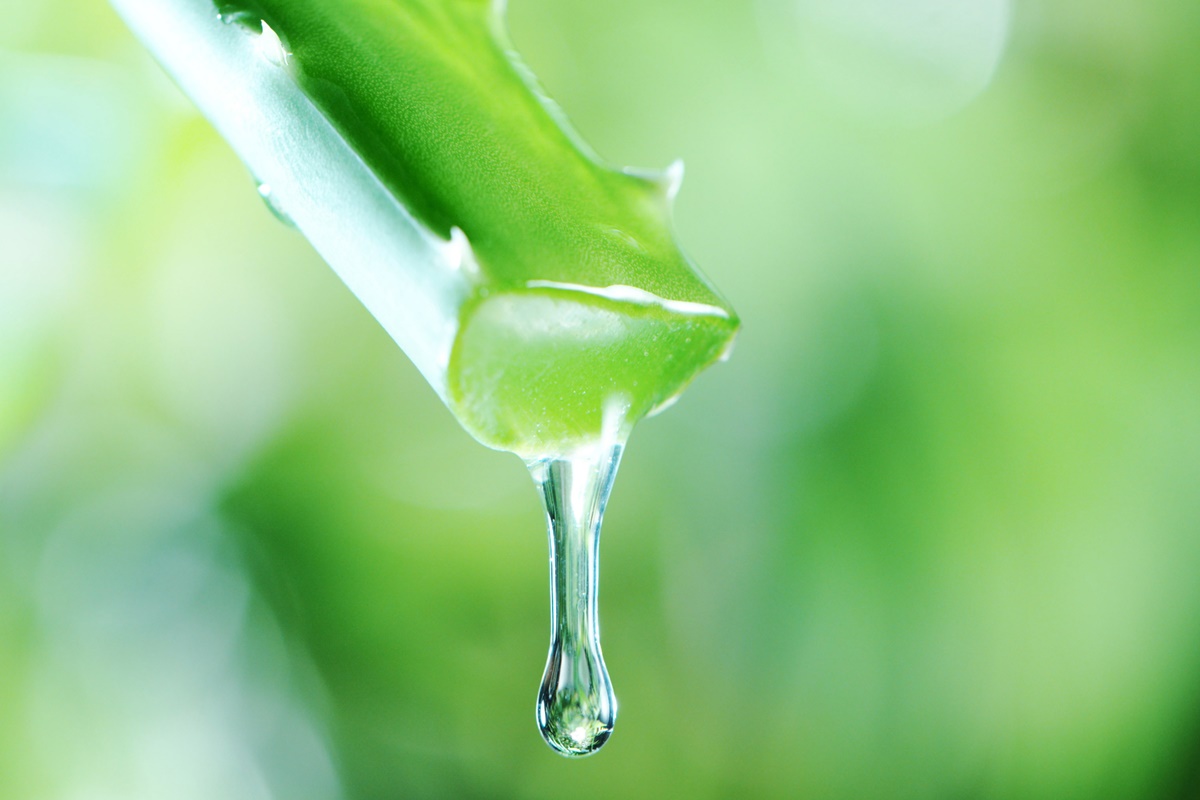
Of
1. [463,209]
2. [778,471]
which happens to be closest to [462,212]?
[463,209]

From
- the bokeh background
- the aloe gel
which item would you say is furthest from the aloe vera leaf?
the bokeh background

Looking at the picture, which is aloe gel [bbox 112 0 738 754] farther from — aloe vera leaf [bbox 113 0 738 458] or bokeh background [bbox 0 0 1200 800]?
bokeh background [bbox 0 0 1200 800]

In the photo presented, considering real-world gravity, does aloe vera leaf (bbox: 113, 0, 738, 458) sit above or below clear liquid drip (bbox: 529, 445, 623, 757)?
above

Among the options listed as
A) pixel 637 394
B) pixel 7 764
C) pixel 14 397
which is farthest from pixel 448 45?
pixel 7 764

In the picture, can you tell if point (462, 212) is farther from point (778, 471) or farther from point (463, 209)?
point (778, 471)

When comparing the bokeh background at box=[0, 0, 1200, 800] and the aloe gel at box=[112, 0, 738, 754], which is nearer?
the aloe gel at box=[112, 0, 738, 754]

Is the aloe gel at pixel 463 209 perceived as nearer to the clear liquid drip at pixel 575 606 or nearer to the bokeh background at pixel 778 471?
the clear liquid drip at pixel 575 606

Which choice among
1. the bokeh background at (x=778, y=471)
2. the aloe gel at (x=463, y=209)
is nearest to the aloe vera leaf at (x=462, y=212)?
the aloe gel at (x=463, y=209)
